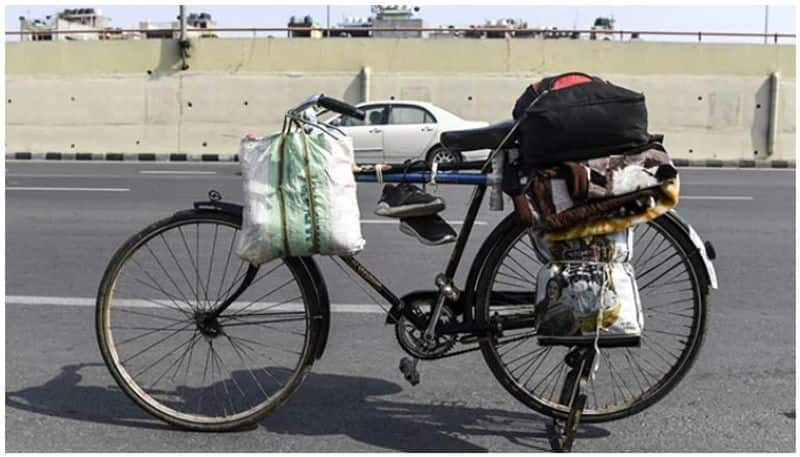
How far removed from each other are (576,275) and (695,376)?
55.4 inches

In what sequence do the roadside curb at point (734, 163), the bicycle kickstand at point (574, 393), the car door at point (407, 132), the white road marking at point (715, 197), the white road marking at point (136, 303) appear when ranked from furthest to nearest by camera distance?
the roadside curb at point (734, 163)
the car door at point (407, 132)
the white road marking at point (715, 197)
the white road marking at point (136, 303)
the bicycle kickstand at point (574, 393)

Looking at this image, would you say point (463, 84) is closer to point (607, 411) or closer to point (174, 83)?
point (174, 83)

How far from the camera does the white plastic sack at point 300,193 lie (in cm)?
337

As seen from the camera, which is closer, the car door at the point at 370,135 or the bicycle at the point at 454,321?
the bicycle at the point at 454,321

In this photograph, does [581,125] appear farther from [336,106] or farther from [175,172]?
[175,172]

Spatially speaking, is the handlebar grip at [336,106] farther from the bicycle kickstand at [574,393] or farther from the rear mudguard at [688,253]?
the bicycle kickstand at [574,393]

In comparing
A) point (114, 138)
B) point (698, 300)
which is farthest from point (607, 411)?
point (114, 138)

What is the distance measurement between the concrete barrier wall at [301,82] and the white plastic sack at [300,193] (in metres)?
18.5

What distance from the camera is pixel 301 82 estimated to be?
22.0 meters

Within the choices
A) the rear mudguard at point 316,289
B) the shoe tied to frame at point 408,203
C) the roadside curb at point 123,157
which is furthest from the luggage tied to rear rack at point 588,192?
the roadside curb at point 123,157

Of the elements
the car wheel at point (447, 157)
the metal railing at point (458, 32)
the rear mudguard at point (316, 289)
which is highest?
the metal railing at point (458, 32)

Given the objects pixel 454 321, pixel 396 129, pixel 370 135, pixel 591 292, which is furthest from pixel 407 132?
pixel 591 292

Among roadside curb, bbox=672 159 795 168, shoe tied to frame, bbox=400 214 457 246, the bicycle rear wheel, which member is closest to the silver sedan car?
roadside curb, bbox=672 159 795 168

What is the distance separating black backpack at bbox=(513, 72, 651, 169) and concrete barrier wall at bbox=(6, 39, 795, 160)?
1847 centimetres
